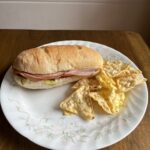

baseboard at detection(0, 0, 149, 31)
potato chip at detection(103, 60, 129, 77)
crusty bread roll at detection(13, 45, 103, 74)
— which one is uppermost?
crusty bread roll at detection(13, 45, 103, 74)

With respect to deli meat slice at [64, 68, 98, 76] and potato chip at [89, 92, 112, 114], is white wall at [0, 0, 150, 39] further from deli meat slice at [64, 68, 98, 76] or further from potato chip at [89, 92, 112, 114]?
potato chip at [89, 92, 112, 114]

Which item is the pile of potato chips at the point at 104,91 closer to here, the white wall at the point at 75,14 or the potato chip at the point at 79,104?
the potato chip at the point at 79,104

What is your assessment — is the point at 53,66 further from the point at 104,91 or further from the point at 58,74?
the point at 104,91

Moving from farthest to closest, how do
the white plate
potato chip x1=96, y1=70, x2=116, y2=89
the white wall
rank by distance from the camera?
the white wall → potato chip x1=96, y1=70, x2=116, y2=89 → the white plate

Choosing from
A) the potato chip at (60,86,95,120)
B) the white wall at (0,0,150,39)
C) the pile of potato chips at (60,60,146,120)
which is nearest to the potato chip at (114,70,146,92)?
the pile of potato chips at (60,60,146,120)

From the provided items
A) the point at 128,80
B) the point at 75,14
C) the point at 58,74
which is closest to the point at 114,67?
the point at 128,80
